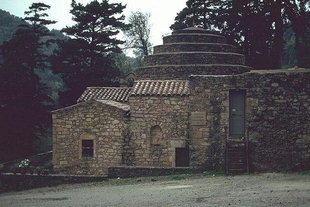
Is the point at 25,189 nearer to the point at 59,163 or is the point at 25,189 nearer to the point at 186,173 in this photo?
the point at 59,163

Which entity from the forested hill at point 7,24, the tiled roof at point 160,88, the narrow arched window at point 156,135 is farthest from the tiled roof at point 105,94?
the forested hill at point 7,24

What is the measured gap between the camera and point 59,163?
16.5 m

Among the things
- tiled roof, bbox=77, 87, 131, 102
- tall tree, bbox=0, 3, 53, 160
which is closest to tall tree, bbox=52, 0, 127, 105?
tall tree, bbox=0, 3, 53, 160

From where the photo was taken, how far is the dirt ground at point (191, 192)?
840cm

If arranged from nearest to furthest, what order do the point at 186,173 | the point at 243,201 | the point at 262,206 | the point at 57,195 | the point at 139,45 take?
the point at 262,206 < the point at 243,201 < the point at 57,195 < the point at 186,173 < the point at 139,45

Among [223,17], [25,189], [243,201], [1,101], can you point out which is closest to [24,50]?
[1,101]

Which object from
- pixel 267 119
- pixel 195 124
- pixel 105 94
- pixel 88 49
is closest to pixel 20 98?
pixel 88 49

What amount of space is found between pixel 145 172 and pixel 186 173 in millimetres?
1594

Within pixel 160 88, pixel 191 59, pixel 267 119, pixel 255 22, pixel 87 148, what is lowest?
pixel 87 148

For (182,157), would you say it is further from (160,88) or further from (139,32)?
(139,32)

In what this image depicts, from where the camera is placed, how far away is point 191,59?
67.1 ft

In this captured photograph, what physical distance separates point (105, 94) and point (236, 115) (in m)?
8.84

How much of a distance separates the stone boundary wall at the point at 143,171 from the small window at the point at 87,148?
8.74 feet

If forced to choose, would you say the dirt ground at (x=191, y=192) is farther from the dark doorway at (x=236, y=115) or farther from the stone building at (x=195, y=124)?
the dark doorway at (x=236, y=115)
